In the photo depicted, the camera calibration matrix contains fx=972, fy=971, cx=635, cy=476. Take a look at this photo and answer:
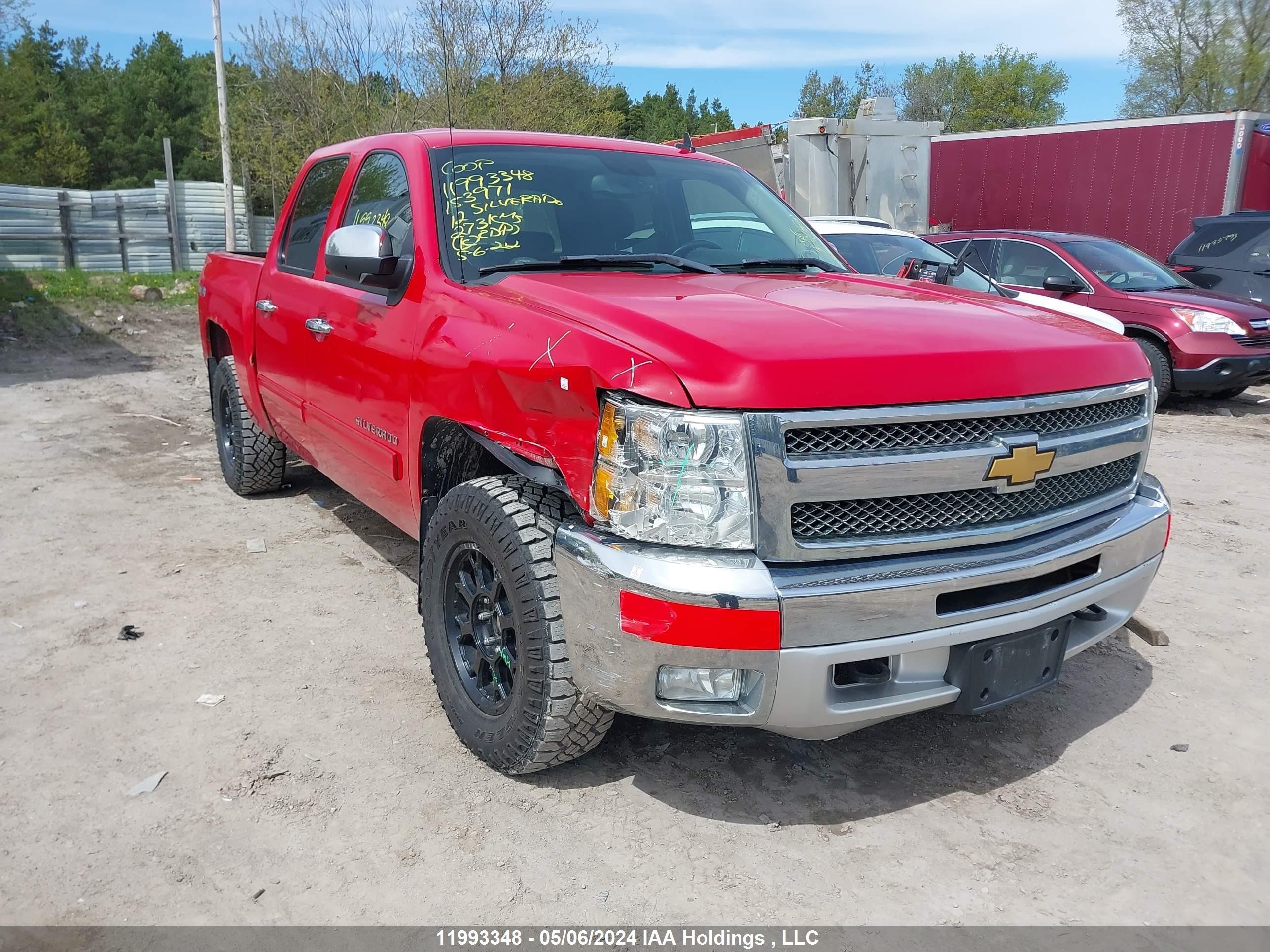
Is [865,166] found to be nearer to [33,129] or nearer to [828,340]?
[828,340]

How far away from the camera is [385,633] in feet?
13.0

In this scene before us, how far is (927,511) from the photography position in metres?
2.46

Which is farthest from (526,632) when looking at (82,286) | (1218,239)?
(82,286)

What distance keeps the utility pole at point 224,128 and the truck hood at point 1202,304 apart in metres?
21.7

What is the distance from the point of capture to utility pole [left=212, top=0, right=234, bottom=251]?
23859mm

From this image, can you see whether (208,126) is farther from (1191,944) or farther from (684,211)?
(1191,944)

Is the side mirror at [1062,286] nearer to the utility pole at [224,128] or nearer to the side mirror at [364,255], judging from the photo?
the side mirror at [364,255]

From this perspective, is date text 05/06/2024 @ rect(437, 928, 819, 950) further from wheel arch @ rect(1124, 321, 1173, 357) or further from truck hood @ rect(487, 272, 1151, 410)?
wheel arch @ rect(1124, 321, 1173, 357)

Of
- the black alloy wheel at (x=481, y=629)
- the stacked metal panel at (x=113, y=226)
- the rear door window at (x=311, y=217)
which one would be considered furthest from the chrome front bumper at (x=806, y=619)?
the stacked metal panel at (x=113, y=226)

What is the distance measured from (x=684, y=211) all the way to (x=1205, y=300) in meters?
7.64

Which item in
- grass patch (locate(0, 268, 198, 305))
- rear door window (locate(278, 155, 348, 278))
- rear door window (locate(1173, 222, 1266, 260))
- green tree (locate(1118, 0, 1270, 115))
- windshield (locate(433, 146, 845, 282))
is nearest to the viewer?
windshield (locate(433, 146, 845, 282))

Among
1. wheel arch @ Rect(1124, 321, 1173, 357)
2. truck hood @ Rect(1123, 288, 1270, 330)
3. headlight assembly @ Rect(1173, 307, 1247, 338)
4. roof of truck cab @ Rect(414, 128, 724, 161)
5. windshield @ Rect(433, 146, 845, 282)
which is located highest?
roof of truck cab @ Rect(414, 128, 724, 161)

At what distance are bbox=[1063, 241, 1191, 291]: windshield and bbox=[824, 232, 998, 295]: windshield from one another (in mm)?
2663

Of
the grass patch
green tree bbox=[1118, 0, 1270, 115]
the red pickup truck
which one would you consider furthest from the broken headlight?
green tree bbox=[1118, 0, 1270, 115]
